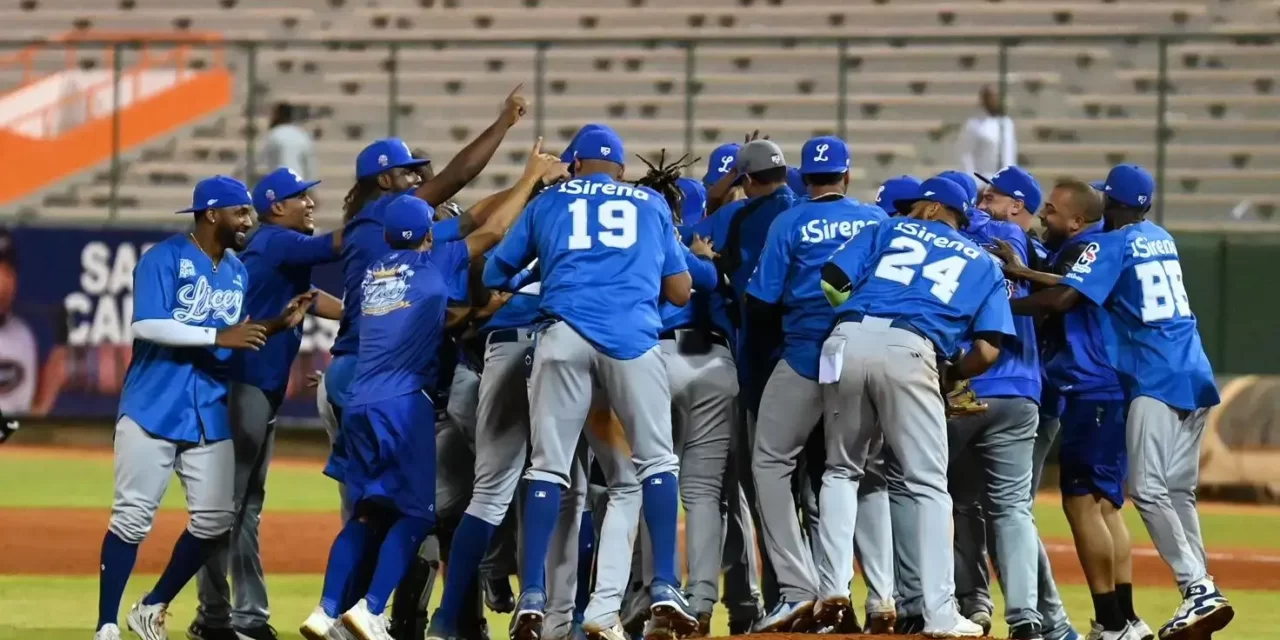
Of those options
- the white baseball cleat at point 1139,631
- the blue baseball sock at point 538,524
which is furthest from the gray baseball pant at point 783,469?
the white baseball cleat at point 1139,631

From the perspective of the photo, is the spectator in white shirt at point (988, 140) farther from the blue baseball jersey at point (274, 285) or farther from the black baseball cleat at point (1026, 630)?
the blue baseball jersey at point (274, 285)

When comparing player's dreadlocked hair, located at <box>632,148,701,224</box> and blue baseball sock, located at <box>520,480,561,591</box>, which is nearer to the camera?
blue baseball sock, located at <box>520,480,561,591</box>

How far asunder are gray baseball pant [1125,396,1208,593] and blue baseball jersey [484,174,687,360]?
7.64 feet

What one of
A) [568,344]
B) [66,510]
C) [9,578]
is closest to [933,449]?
[568,344]

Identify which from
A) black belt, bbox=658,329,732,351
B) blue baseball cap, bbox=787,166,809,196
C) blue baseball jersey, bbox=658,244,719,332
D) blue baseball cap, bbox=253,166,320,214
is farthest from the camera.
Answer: blue baseball cap, bbox=787,166,809,196

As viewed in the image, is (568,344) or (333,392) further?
(333,392)

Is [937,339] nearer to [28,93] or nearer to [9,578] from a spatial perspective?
[9,578]

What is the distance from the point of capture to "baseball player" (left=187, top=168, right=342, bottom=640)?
8.79m

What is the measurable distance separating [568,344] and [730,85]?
1261 centimetres

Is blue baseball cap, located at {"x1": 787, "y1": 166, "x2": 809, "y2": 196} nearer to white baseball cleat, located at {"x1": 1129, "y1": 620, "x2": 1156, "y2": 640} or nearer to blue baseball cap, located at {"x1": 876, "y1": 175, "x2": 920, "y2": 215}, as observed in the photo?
blue baseball cap, located at {"x1": 876, "y1": 175, "x2": 920, "y2": 215}

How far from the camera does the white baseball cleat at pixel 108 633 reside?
8078 mm

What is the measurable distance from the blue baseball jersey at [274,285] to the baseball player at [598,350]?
1148 millimetres

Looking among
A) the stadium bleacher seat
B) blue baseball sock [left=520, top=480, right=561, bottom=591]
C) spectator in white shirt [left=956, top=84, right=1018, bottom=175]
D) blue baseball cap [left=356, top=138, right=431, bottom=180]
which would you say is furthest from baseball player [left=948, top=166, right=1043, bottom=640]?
the stadium bleacher seat

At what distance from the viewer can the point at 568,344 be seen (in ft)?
26.0
